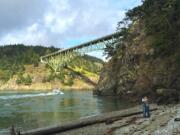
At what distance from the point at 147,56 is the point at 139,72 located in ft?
15.8

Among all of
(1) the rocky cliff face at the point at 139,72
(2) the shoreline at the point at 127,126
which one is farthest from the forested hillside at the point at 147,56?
(2) the shoreline at the point at 127,126

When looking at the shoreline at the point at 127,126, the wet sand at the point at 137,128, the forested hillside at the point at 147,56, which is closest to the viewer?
the wet sand at the point at 137,128

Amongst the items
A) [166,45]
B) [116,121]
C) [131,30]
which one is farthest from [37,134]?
[131,30]

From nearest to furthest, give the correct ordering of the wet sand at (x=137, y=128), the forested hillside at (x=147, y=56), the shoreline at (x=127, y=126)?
the wet sand at (x=137, y=128) → the shoreline at (x=127, y=126) → the forested hillside at (x=147, y=56)

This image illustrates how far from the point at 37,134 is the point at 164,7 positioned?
62.9 metres

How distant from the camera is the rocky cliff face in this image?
247ft

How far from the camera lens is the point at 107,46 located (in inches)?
5556

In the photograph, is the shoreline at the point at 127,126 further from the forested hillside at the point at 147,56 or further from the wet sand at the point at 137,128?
the forested hillside at the point at 147,56

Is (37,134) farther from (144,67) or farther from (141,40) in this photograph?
(141,40)

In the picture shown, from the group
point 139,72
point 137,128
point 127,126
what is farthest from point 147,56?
point 137,128

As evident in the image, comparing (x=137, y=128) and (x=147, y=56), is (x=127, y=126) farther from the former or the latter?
(x=147, y=56)

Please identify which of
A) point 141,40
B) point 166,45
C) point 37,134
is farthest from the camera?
point 141,40

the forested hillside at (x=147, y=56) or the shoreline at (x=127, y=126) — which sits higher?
the forested hillside at (x=147, y=56)

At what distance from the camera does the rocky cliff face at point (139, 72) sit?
75.3 m
